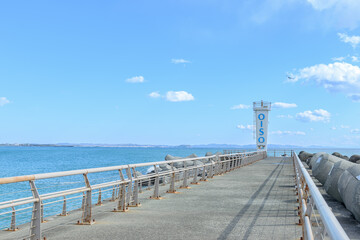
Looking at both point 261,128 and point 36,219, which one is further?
point 261,128

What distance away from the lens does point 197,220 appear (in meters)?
8.47

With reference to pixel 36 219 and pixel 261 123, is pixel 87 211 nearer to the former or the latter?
pixel 36 219

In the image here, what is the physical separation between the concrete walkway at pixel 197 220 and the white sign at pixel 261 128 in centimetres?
4112

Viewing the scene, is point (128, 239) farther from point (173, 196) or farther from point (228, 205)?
point (173, 196)

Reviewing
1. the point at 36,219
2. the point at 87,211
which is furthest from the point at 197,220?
the point at 36,219

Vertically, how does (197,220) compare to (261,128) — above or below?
below

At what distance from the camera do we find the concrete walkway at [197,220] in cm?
707

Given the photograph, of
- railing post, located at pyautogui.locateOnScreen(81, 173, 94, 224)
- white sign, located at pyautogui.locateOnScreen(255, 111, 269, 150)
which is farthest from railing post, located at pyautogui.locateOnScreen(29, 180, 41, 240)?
white sign, located at pyautogui.locateOnScreen(255, 111, 269, 150)

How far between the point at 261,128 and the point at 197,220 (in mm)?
46588

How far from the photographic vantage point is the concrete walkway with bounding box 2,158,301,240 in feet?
23.2

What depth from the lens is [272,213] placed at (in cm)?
952

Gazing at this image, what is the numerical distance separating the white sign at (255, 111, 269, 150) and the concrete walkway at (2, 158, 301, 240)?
41.1 m

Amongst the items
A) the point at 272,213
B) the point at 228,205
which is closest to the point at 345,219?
the point at 272,213

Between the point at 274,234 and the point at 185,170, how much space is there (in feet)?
24.2
